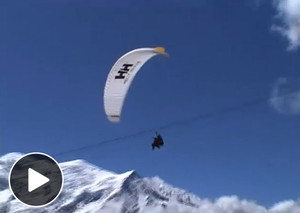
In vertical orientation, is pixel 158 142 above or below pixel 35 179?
above

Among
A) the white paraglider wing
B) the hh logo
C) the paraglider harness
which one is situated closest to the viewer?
the white paraglider wing

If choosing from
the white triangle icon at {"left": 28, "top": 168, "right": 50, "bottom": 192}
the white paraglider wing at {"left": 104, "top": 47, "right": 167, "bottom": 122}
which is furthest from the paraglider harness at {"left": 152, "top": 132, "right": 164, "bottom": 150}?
the white triangle icon at {"left": 28, "top": 168, "right": 50, "bottom": 192}

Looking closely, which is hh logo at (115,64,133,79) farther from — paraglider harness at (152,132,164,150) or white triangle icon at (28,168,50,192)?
white triangle icon at (28,168,50,192)

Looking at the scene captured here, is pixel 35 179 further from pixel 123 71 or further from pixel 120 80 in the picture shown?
pixel 123 71

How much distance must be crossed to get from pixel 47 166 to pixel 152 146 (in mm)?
7897

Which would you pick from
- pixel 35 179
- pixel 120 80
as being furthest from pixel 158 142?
pixel 35 179

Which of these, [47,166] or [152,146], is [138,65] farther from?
[47,166]

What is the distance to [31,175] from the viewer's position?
2658cm

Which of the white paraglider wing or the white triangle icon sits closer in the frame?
the white triangle icon

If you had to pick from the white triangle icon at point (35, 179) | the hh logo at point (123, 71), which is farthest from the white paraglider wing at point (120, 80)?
the white triangle icon at point (35, 179)

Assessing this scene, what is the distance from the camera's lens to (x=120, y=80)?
3412 centimetres

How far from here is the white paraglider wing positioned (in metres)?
33.4

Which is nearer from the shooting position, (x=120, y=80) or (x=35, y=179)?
(x=35, y=179)

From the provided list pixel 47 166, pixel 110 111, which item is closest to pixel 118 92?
pixel 110 111
